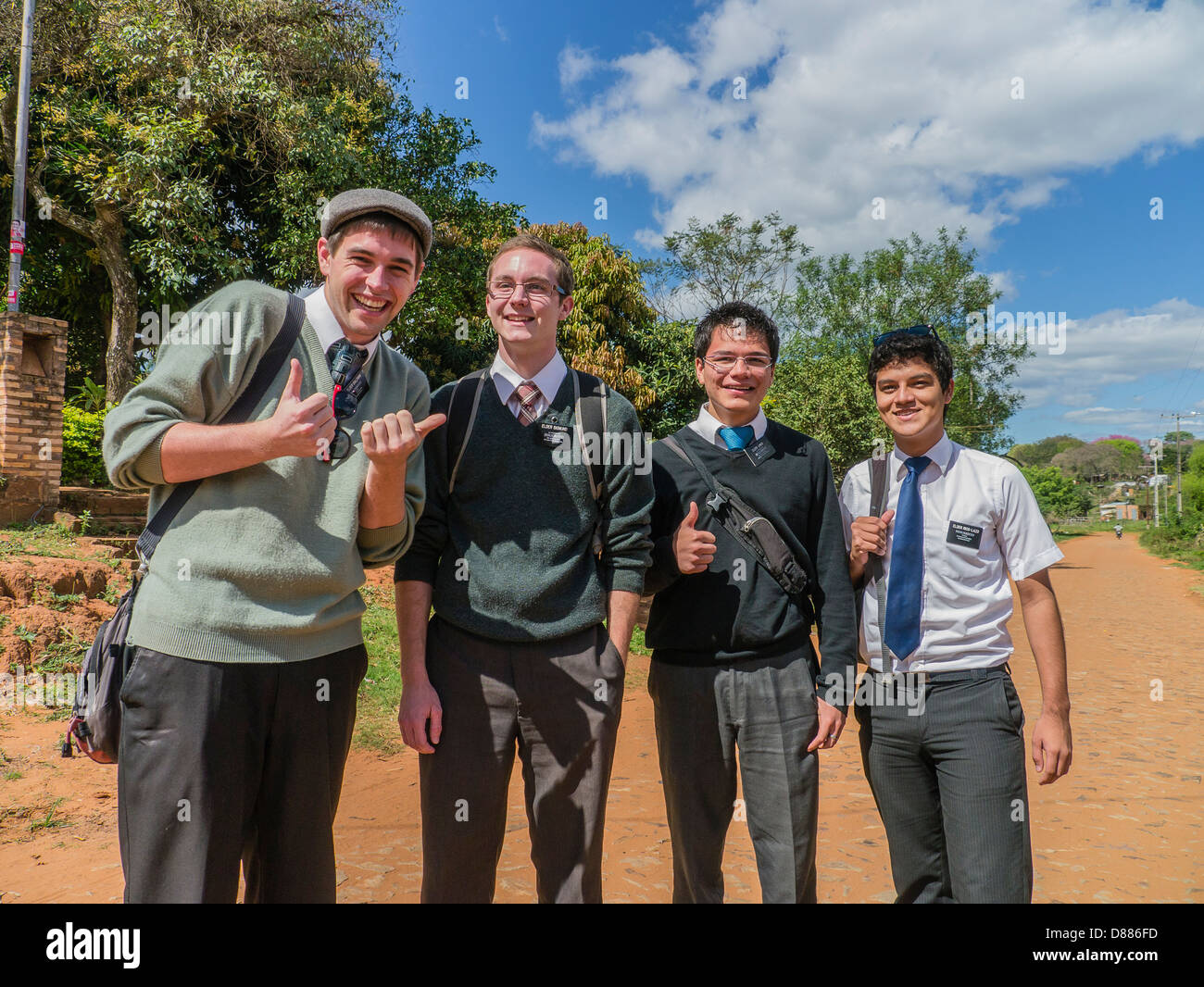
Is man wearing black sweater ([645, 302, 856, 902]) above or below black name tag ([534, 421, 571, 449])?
below

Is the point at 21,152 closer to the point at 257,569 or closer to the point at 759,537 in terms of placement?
the point at 257,569

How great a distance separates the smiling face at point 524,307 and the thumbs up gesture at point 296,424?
0.89 m

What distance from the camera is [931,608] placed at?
112 inches

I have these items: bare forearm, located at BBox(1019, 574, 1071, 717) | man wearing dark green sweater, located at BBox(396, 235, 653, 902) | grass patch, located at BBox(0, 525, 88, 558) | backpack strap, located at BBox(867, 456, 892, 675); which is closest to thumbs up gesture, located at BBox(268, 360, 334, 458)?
man wearing dark green sweater, located at BBox(396, 235, 653, 902)

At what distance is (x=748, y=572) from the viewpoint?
9.84 feet

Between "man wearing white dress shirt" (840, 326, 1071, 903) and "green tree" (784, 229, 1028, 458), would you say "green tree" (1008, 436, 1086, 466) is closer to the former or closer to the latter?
"green tree" (784, 229, 1028, 458)

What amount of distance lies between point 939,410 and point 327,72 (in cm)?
1459

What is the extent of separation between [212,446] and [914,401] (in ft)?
7.78

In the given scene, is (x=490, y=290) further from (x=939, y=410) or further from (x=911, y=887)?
(x=911, y=887)

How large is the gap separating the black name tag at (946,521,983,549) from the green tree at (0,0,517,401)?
1056 cm

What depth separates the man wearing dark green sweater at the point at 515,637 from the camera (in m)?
2.59

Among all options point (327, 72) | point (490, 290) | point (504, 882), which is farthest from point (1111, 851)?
point (327, 72)

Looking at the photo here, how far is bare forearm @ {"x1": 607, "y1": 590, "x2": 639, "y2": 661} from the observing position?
106 inches

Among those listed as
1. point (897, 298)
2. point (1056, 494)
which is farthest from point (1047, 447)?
point (897, 298)
